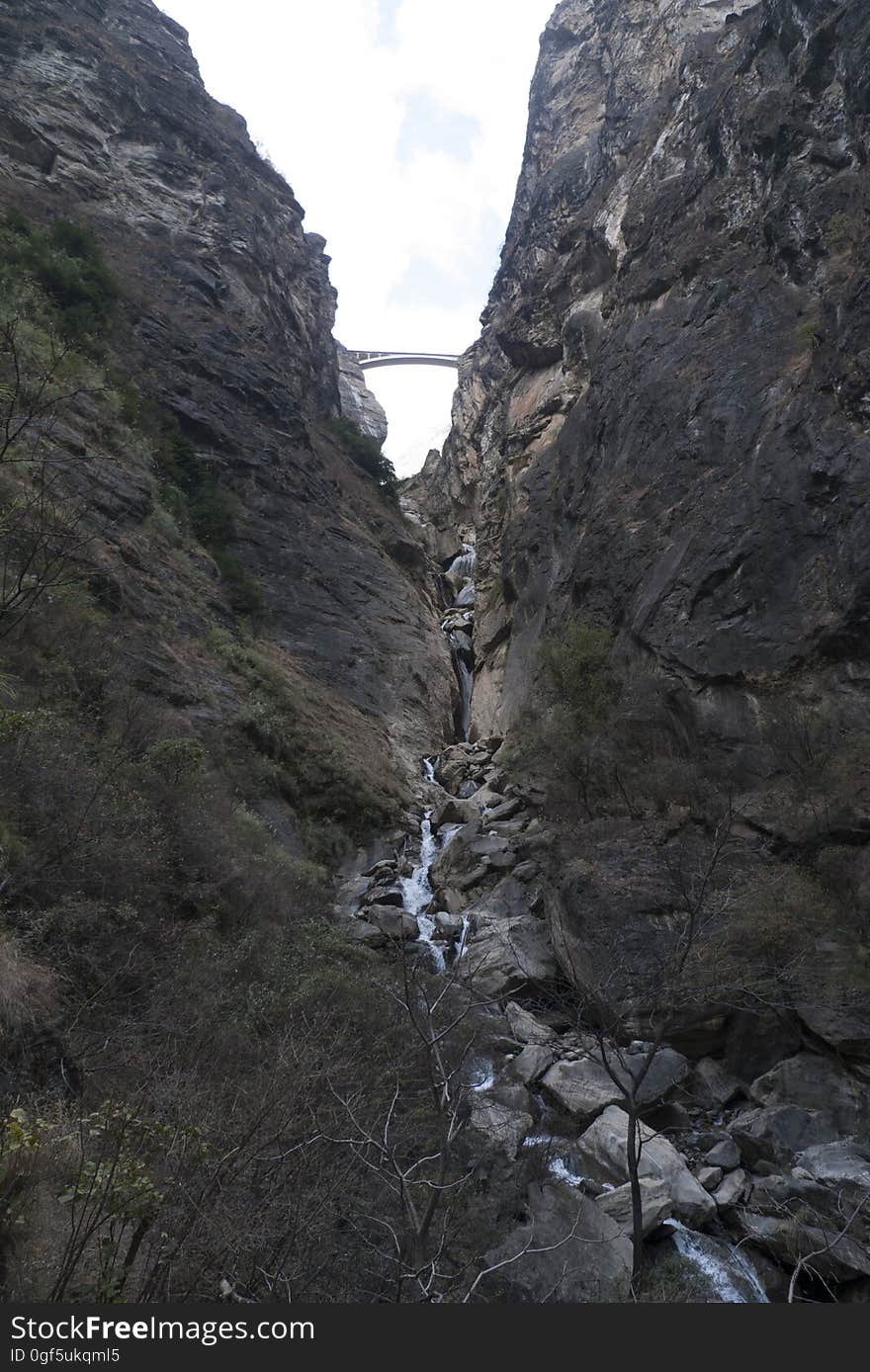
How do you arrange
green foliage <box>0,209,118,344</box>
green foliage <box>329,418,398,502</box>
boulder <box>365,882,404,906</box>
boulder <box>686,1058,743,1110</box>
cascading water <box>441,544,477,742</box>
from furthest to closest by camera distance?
green foliage <box>329,418,398,502</box>, cascading water <box>441,544,477,742</box>, green foliage <box>0,209,118,344</box>, boulder <box>365,882,404,906</box>, boulder <box>686,1058,743,1110</box>

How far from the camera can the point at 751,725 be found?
13.8 metres

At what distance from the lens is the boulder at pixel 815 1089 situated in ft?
Answer: 25.8

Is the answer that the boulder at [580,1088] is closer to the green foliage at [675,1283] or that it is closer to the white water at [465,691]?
the green foliage at [675,1283]

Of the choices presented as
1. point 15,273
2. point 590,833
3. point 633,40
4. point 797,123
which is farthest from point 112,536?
point 633,40

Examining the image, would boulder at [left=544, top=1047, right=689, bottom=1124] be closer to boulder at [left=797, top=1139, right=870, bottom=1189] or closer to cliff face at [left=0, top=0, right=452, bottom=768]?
boulder at [left=797, top=1139, right=870, bottom=1189]

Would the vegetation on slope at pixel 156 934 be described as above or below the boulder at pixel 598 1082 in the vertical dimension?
above

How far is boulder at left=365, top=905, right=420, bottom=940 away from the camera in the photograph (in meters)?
13.4

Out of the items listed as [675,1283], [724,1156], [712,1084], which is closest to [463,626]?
[712,1084]

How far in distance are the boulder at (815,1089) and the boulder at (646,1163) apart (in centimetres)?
178

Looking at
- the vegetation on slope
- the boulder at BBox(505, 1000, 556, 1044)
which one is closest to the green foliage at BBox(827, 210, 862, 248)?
the vegetation on slope

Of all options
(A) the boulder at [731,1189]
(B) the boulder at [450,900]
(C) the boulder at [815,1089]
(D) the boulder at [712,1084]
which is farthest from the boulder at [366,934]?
(A) the boulder at [731,1189]

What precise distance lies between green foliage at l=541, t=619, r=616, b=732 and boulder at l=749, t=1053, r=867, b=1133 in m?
9.02

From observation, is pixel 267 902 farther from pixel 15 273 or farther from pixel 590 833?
pixel 15 273

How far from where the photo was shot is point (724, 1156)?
7.42 m
